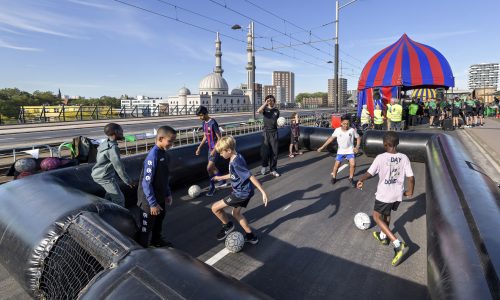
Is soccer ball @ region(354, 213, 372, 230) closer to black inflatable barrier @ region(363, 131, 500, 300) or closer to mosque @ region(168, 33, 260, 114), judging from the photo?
black inflatable barrier @ region(363, 131, 500, 300)

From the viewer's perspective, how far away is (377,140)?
10.0 meters

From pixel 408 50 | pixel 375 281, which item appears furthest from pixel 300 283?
pixel 408 50

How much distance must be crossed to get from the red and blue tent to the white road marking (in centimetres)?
1479

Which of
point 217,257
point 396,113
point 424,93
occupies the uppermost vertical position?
point 424,93

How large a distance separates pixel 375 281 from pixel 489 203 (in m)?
1.45

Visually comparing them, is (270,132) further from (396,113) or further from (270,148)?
(396,113)

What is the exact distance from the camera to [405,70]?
53.7 ft

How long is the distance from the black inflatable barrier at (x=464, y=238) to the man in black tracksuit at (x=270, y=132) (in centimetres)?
425

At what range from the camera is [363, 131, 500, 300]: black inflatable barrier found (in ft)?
6.22

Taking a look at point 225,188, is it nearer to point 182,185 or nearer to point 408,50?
point 182,185

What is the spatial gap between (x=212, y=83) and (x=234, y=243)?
107974mm

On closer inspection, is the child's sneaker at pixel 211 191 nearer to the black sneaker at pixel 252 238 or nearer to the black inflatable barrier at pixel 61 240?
the black sneaker at pixel 252 238

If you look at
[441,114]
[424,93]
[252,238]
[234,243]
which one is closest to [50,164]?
[234,243]

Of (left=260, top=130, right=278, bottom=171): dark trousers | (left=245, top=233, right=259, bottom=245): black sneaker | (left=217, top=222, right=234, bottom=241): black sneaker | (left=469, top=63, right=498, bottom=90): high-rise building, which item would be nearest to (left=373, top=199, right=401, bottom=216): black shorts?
(left=245, top=233, right=259, bottom=245): black sneaker
